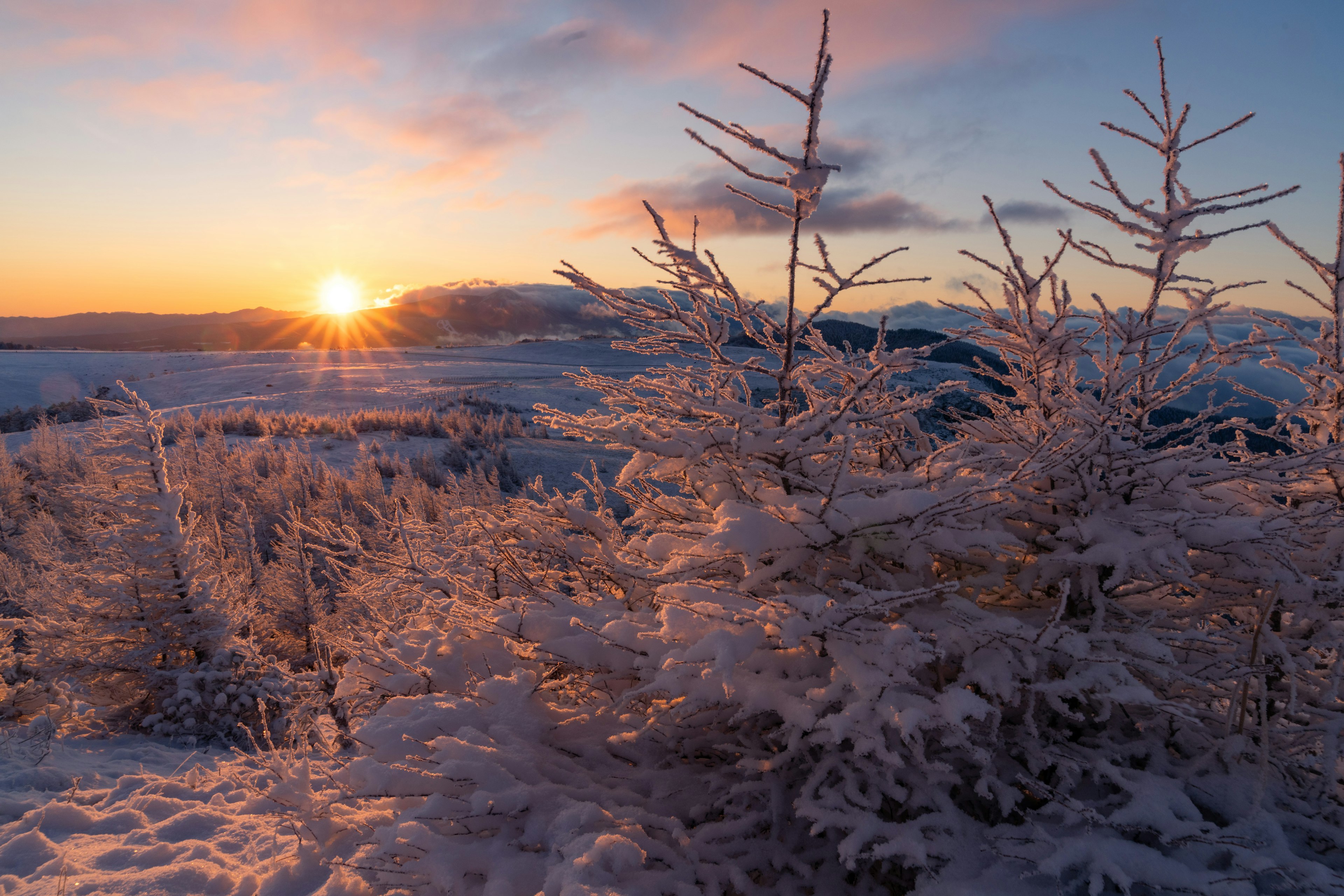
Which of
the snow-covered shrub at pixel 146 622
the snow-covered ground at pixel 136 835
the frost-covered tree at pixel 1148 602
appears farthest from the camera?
the snow-covered shrub at pixel 146 622

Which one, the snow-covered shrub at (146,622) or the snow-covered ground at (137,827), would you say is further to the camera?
the snow-covered shrub at (146,622)

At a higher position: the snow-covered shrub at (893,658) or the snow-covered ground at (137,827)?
the snow-covered shrub at (893,658)

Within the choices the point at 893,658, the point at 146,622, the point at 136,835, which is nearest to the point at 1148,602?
the point at 893,658

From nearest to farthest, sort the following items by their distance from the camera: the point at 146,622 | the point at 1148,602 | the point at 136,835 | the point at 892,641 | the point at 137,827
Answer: the point at 892,641
the point at 1148,602
the point at 136,835
the point at 137,827
the point at 146,622

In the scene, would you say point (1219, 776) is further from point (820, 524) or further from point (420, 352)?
point (420, 352)

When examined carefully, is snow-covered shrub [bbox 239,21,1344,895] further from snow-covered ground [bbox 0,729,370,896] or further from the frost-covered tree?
snow-covered ground [bbox 0,729,370,896]

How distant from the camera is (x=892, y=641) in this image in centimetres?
222

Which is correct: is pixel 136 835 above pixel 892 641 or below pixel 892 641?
below

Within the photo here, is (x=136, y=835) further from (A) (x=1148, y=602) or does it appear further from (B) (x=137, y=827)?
(A) (x=1148, y=602)

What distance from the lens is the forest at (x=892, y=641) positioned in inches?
89.8

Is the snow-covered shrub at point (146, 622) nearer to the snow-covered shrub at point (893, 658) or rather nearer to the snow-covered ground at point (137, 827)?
the snow-covered ground at point (137, 827)

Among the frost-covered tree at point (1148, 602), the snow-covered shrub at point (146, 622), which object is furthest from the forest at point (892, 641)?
the snow-covered shrub at point (146, 622)

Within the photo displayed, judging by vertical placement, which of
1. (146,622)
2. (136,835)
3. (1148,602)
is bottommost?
(146,622)

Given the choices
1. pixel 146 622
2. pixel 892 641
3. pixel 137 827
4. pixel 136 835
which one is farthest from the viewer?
pixel 146 622
